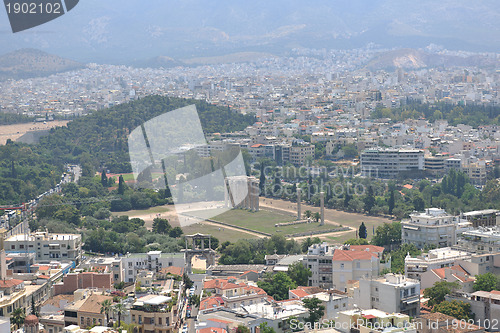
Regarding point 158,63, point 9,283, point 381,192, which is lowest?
point 381,192

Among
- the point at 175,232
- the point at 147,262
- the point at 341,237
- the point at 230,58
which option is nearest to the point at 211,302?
the point at 147,262

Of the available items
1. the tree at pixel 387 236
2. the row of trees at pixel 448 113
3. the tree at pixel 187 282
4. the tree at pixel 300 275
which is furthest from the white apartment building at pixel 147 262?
the row of trees at pixel 448 113

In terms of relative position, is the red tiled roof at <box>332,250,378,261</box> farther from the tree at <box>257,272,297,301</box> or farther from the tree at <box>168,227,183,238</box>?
the tree at <box>168,227,183,238</box>

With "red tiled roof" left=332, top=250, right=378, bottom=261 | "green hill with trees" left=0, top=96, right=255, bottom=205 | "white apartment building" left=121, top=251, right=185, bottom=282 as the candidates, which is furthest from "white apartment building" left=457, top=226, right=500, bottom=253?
"green hill with trees" left=0, top=96, right=255, bottom=205

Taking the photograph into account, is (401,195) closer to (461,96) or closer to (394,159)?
(394,159)

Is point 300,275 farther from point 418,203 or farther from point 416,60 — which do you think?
point 416,60

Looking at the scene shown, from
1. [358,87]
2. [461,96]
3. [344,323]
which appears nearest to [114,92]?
[358,87]
